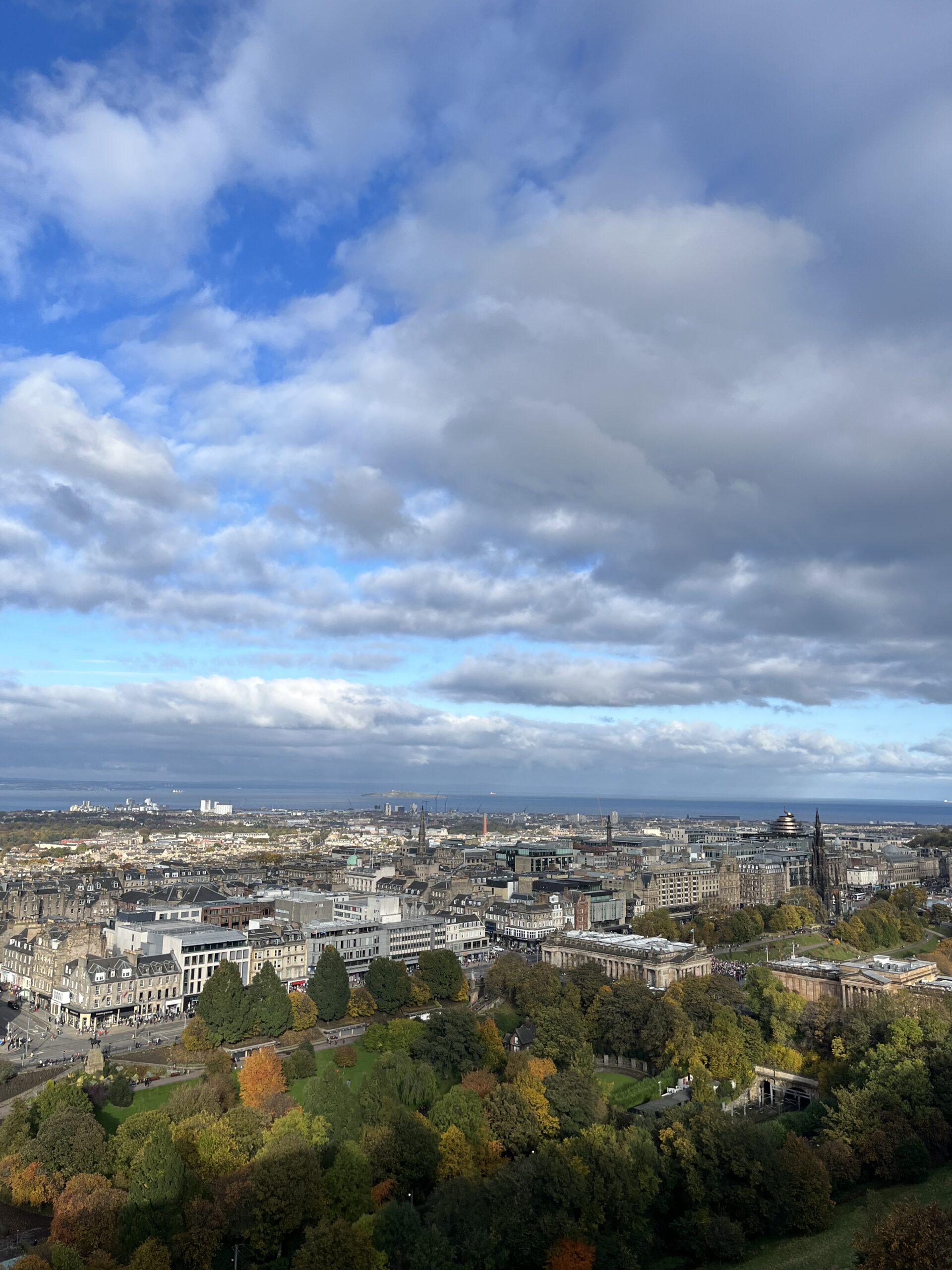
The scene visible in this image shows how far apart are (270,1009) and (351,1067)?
9542mm

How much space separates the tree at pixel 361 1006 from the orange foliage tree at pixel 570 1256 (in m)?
42.9

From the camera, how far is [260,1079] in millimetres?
54719

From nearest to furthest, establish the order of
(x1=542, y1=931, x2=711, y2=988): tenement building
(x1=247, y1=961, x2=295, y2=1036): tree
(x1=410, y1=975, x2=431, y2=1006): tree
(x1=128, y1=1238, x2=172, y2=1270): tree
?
(x1=128, y1=1238, x2=172, y2=1270): tree → (x1=247, y1=961, x2=295, y2=1036): tree → (x1=410, y1=975, x2=431, y2=1006): tree → (x1=542, y1=931, x2=711, y2=988): tenement building

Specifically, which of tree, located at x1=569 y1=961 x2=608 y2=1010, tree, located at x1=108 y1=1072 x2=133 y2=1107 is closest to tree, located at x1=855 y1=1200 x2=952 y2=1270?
tree, located at x1=569 y1=961 x2=608 y2=1010

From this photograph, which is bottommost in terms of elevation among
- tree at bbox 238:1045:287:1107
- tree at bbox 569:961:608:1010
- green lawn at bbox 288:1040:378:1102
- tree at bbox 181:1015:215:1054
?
green lawn at bbox 288:1040:378:1102

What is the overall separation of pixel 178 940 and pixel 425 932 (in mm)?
30725

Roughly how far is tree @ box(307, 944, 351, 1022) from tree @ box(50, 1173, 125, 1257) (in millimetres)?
36457

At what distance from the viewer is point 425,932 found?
10650cm

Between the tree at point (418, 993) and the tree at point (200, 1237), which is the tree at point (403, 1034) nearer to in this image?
the tree at point (418, 993)

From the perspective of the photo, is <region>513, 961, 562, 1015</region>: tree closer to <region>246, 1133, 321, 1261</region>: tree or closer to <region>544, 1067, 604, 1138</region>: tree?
<region>544, 1067, 604, 1138</region>: tree

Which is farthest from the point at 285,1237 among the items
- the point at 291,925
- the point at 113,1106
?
the point at 291,925

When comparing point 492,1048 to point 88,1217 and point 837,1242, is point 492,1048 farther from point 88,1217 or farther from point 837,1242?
point 88,1217

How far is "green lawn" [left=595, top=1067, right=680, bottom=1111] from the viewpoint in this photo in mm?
58438

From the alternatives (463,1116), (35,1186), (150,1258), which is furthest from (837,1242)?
(35,1186)
